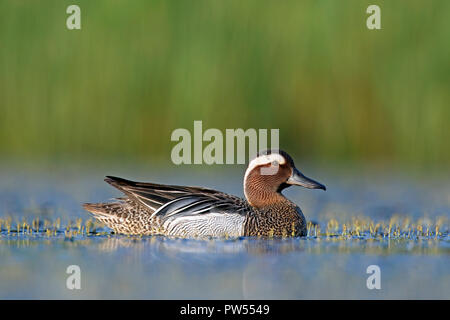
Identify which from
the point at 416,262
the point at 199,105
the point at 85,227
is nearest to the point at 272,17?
the point at 199,105

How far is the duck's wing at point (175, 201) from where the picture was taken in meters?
9.59

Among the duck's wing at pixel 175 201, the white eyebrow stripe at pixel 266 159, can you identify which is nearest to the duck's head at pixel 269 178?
the white eyebrow stripe at pixel 266 159

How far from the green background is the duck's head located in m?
3.77

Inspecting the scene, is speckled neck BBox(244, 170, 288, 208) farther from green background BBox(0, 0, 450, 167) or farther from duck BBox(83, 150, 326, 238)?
green background BBox(0, 0, 450, 167)

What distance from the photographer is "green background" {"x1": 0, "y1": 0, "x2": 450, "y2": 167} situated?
13.7 m

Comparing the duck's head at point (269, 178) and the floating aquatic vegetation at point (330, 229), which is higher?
the duck's head at point (269, 178)

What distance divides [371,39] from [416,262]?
6.32 meters

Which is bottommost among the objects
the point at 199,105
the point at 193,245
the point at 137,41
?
the point at 193,245

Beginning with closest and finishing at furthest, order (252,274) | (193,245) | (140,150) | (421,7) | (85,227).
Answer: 1. (252,274)
2. (193,245)
3. (85,227)
4. (421,7)
5. (140,150)

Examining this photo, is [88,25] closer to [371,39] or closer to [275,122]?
[275,122]

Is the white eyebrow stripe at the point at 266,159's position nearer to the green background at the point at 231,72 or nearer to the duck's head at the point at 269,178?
the duck's head at the point at 269,178

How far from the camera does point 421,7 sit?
44.5 ft

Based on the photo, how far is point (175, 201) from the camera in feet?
31.6

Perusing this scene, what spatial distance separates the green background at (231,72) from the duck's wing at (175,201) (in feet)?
13.9
